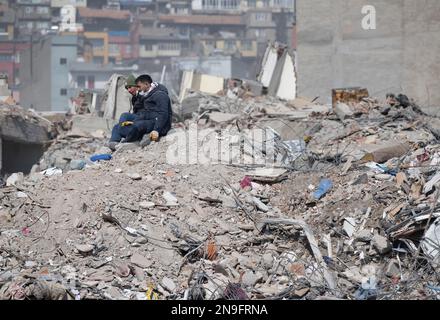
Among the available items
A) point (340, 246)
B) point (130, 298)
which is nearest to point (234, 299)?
point (130, 298)

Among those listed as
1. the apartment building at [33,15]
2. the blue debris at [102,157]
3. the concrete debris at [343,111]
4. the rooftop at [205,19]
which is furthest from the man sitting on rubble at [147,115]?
the rooftop at [205,19]

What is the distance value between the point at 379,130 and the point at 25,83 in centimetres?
5411

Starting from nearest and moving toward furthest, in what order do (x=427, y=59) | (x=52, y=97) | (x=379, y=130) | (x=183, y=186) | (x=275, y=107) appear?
(x=183, y=186) < (x=379, y=130) < (x=275, y=107) < (x=427, y=59) < (x=52, y=97)

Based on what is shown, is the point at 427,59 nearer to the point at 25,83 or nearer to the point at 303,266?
the point at 303,266

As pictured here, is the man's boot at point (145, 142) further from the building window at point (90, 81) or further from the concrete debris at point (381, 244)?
the building window at point (90, 81)

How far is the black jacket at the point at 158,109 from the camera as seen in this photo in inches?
491

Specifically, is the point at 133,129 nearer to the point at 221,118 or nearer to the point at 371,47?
the point at 221,118

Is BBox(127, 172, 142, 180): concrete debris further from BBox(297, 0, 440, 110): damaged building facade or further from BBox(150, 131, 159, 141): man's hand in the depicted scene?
BBox(297, 0, 440, 110): damaged building facade

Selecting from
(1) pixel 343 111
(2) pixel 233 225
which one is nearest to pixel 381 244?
(2) pixel 233 225

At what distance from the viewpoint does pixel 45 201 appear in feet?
33.6

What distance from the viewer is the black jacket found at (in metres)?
12.5

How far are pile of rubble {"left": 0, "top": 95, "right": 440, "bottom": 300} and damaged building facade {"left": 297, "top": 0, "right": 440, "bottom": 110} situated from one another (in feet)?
26.5

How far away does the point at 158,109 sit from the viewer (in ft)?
41.0

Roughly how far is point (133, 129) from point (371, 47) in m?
10.3
